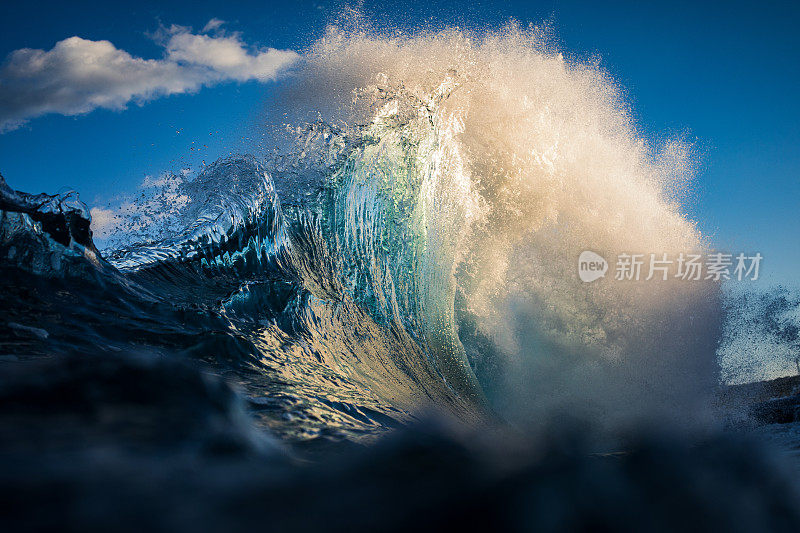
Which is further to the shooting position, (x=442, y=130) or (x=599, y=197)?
(x=599, y=197)

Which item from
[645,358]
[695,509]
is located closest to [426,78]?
[645,358]

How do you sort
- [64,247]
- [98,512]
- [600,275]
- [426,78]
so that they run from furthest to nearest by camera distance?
[600,275] → [426,78] → [64,247] → [98,512]

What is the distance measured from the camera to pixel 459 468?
4.23ft

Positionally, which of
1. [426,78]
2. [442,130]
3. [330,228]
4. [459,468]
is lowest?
[459,468]

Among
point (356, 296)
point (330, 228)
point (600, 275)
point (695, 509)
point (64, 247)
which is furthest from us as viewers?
point (600, 275)

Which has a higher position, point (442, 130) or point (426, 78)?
point (426, 78)

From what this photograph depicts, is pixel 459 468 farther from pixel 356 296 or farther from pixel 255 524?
pixel 356 296

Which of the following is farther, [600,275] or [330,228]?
[600,275]

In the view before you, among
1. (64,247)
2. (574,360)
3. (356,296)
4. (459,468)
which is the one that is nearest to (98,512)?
(459,468)

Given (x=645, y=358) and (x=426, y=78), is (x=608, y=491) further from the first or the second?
(x=645, y=358)

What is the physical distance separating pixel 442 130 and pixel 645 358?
531cm

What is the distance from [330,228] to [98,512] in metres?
5.20

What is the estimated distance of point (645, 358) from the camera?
841 cm

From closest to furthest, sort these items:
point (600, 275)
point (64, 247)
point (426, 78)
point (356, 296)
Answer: point (64, 247)
point (356, 296)
point (426, 78)
point (600, 275)
